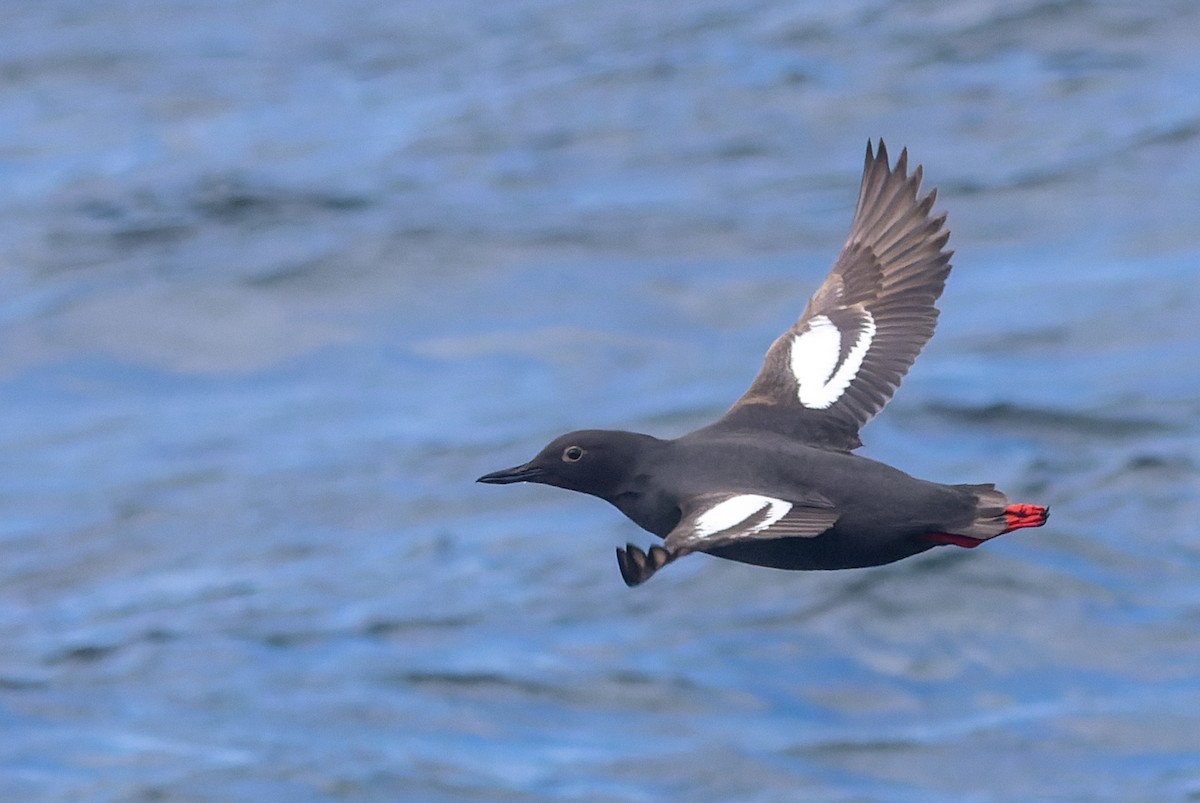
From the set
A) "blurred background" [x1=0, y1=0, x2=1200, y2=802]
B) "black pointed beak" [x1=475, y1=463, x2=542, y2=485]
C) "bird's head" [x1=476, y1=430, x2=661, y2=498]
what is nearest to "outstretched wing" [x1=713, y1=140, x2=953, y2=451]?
"bird's head" [x1=476, y1=430, x2=661, y2=498]

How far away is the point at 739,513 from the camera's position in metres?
6.62

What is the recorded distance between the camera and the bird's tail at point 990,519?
23.2ft

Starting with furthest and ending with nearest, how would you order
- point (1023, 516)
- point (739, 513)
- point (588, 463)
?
point (588, 463)
point (1023, 516)
point (739, 513)

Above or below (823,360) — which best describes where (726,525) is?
below

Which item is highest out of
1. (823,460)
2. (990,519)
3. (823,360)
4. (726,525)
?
(823,360)

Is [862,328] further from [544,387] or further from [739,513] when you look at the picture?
[544,387]

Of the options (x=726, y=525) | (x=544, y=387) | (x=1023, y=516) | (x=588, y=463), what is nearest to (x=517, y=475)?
(x=588, y=463)

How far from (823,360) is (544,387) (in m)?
14.2

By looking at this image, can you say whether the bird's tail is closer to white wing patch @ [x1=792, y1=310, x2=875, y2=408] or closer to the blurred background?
white wing patch @ [x1=792, y1=310, x2=875, y2=408]

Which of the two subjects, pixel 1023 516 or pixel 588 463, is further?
pixel 588 463

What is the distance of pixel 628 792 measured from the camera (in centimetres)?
1549

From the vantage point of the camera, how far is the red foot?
23.2 ft

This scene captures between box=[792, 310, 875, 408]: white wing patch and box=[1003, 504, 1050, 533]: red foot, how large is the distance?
1.07 meters

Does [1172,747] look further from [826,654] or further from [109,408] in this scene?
[109,408]
